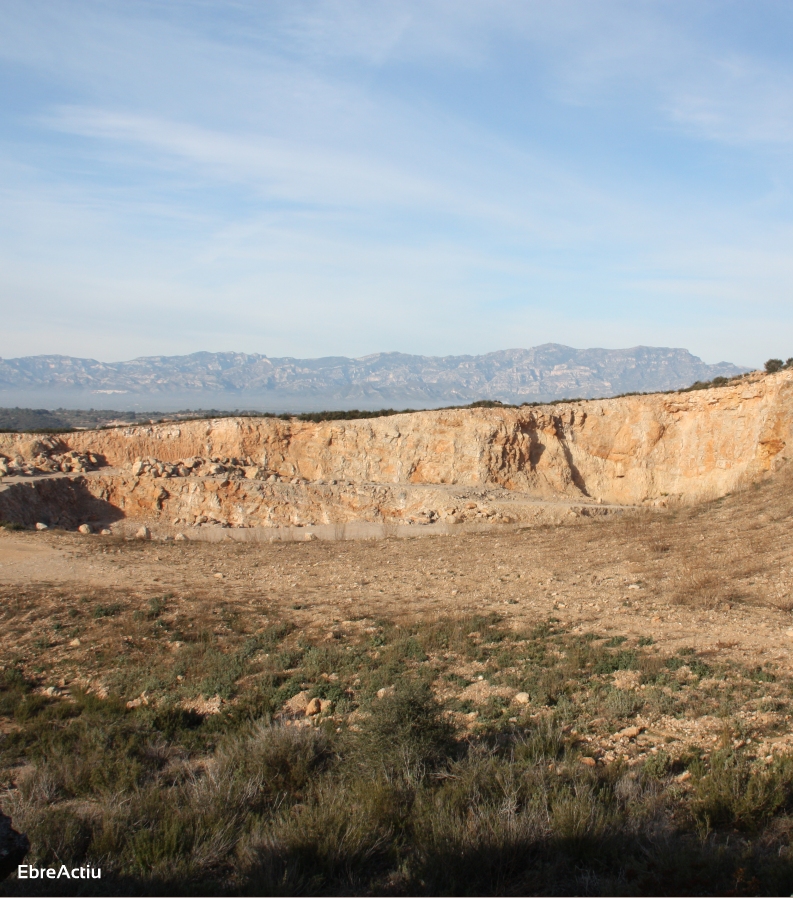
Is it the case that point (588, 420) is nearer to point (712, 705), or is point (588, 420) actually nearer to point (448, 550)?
point (448, 550)

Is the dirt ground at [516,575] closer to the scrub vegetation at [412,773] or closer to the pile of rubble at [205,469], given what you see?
the scrub vegetation at [412,773]

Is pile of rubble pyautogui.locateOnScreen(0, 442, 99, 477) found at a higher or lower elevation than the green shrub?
higher

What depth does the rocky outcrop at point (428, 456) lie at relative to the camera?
94.7 ft

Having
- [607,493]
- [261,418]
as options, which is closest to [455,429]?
[607,493]

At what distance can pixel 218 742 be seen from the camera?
6.64 m

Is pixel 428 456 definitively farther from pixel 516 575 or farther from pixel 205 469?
pixel 516 575

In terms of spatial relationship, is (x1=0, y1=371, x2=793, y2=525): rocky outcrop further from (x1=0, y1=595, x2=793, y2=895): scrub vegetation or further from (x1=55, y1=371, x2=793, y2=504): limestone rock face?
(x1=0, y1=595, x2=793, y2=895): scrub vegetation

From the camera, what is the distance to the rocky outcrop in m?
28.9

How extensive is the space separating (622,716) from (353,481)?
26.4 m

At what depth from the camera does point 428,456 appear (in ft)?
110

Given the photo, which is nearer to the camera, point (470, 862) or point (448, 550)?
point (470, 862)

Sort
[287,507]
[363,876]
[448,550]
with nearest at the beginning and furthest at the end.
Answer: [363,876], [448,550], [287,507]

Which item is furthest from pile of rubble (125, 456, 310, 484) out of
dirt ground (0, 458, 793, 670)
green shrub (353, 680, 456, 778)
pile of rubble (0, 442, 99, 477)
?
green shrub (353, 680, 456, 778)

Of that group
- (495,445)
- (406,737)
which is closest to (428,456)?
(495,445)
